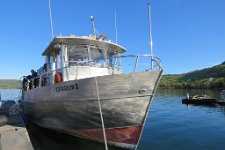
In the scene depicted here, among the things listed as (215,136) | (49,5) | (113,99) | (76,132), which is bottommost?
(215,136)

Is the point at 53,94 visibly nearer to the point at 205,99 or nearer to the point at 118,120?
the point at 118,120

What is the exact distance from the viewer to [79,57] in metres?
12.5

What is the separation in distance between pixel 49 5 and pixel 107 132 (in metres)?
7.91

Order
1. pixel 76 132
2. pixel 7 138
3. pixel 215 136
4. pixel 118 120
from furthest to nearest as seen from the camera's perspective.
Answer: pixel 215 136, pixel 76 132, pixel 118 120, pixel 7 138

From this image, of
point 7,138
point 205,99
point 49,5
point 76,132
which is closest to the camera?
point 7,138

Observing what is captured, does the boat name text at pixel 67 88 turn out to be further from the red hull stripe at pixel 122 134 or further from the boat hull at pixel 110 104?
the red hull stripe at pixel 122 134

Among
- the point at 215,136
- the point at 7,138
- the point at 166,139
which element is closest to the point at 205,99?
the point at 215,136

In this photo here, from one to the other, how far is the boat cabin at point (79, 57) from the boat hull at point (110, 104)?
1.09m

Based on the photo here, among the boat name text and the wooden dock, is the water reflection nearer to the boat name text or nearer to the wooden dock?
the wooden dock

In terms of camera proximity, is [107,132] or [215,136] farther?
[215,136]

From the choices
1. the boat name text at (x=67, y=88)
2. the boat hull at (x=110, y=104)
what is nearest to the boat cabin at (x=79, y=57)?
the boat name text at (x=67, y=88)

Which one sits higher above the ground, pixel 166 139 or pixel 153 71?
pixel 153 71

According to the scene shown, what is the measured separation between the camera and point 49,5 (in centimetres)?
1307

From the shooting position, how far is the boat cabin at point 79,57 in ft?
37.1
